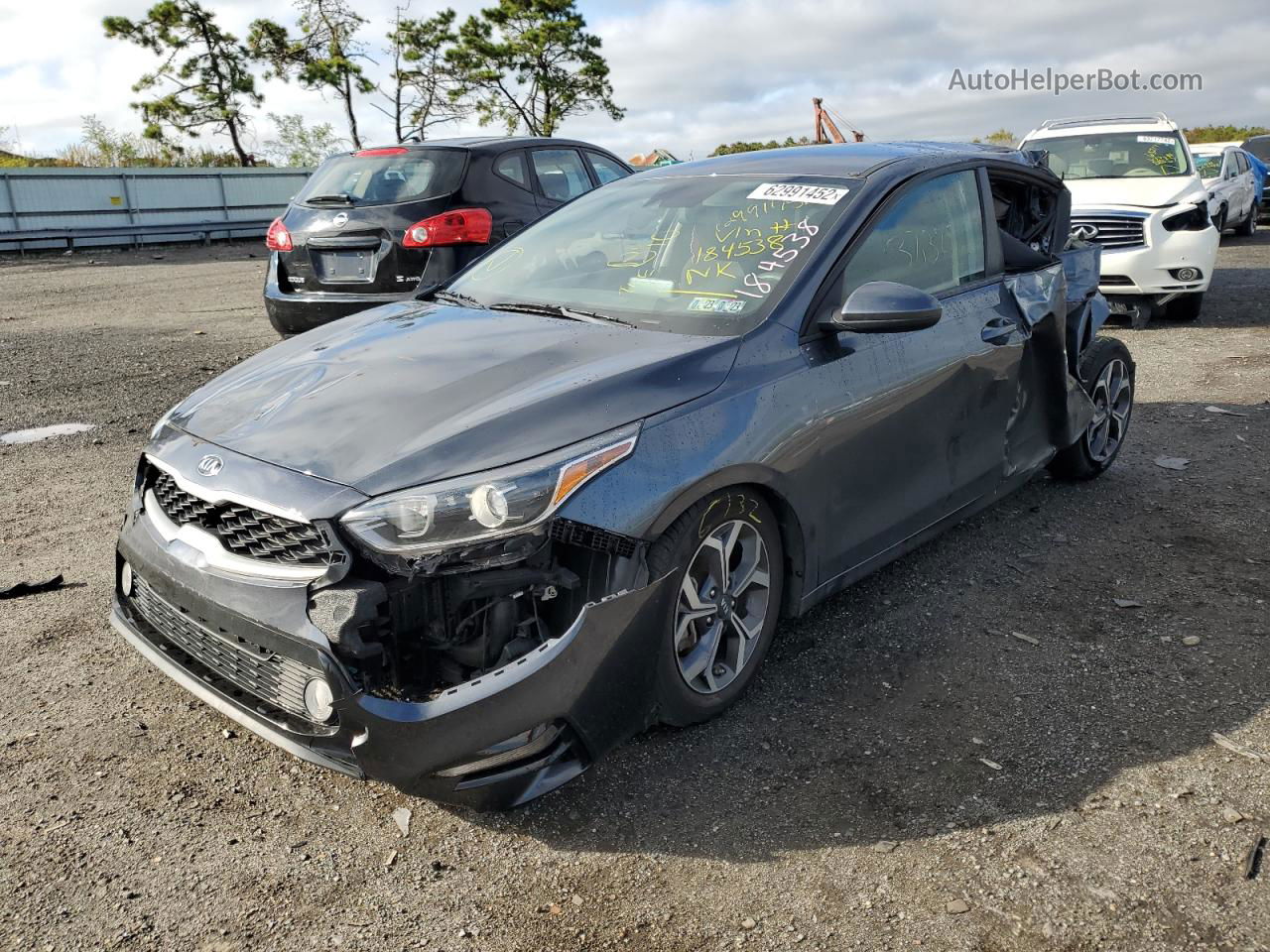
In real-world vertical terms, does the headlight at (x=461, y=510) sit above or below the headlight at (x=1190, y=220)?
below

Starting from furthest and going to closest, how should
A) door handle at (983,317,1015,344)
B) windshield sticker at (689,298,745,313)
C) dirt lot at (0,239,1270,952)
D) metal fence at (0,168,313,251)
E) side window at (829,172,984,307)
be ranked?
1. metal fence at (0,168,313,251)
2. door handle at (983,317,1015,344)
3. side window at (829,172,984,307)
4. windshield sticker at (689,298,745,313)
5. dirt lot at (0,239,1270,952)

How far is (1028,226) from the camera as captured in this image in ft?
17.1

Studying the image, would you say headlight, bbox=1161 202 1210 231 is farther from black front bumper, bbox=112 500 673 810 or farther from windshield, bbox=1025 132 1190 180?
black front bumper, bbox=112 500 673 810

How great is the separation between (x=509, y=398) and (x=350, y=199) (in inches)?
220

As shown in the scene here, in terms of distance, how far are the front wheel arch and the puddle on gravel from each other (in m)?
5.22

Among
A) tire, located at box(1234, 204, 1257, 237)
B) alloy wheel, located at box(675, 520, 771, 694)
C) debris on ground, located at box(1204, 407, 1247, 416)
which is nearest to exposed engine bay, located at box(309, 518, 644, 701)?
alloy wheel, located at box(675, 520, 771, 694)

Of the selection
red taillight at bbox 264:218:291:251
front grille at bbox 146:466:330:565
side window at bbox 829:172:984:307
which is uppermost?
red taillight at bbox 264:218:291:251

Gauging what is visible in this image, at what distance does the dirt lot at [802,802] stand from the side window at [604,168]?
227 inches

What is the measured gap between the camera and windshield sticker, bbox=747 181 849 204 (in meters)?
3.81

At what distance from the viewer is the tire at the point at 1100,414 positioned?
17.6ft

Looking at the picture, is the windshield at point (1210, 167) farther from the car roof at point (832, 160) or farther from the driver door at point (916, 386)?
the driver door at point (916, 386)

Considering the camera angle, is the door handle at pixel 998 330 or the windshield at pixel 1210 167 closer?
the door handle at pixel 998 330

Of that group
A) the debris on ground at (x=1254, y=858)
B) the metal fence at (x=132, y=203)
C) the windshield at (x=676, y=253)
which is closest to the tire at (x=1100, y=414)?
the windshield at (x=676, y=253)

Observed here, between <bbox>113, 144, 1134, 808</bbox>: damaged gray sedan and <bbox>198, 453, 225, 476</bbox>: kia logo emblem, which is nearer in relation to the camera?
<bbox>113, 144, 1134, 808</bbox>: damaged gray sedan
